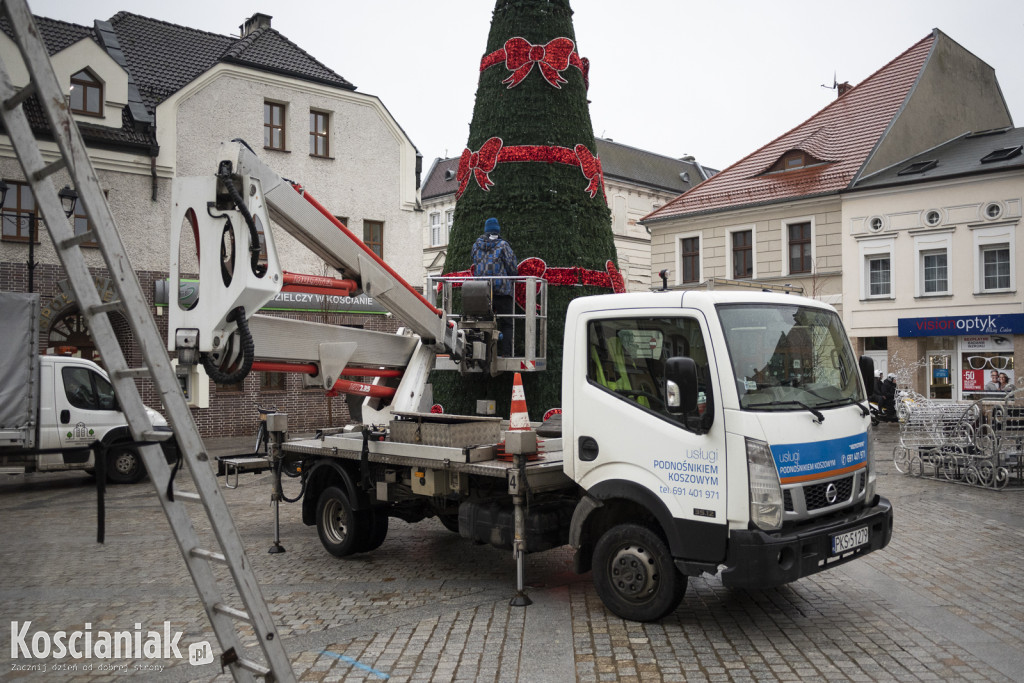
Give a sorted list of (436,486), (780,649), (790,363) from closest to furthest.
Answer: (780,649) → (790,363) → (436,486)

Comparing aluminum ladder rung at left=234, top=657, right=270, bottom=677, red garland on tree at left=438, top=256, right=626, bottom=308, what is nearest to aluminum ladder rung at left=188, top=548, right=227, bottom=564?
aluminum ladder rung at left=234, top=657, right=270, bottom=677

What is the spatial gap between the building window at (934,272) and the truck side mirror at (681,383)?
2479cm

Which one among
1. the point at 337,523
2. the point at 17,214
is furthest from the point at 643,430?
the point at 17,214

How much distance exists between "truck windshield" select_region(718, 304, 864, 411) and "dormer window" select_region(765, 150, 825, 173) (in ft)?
89.2

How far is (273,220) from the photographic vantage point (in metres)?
6.53

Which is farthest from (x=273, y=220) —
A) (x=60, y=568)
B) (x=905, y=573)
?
(x=905, y=573)

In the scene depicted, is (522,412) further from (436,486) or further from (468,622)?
(468,622)

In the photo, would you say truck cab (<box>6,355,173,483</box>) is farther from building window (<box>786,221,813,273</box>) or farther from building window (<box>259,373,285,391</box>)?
building window (<box>786,221,813,273</box>)

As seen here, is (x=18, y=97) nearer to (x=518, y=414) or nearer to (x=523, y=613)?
(x=518, y=414)

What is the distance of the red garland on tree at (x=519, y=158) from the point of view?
10102mm

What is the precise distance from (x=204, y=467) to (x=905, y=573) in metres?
6.79

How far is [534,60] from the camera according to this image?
10195mm

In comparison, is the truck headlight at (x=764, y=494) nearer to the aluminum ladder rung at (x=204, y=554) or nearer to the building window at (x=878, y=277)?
the aluminum ladder rung at (x=204, y=554)

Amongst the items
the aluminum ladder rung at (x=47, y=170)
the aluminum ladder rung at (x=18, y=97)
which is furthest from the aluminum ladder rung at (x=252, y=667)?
the aluminum ladder rung at (x=18, y=97)
